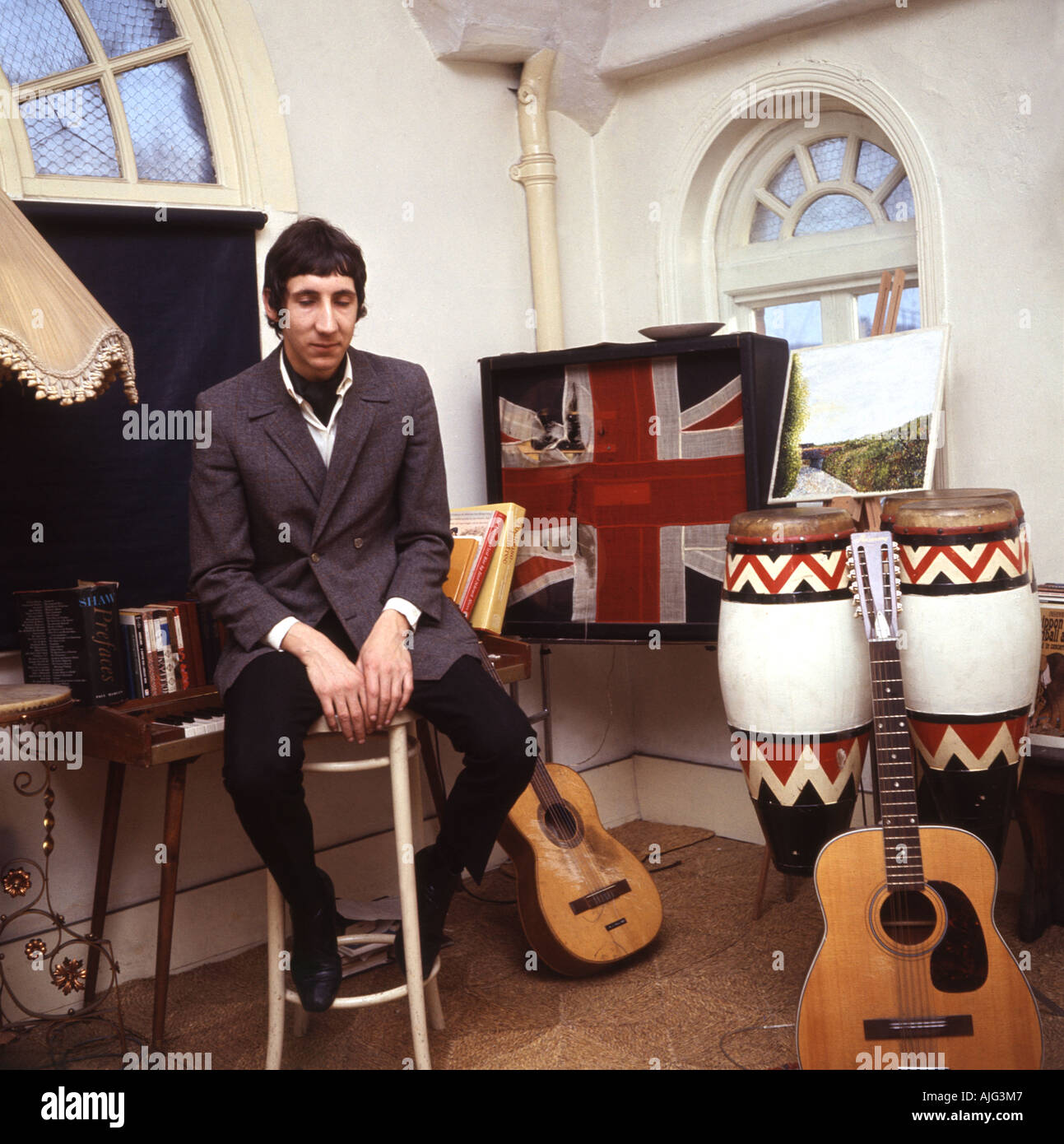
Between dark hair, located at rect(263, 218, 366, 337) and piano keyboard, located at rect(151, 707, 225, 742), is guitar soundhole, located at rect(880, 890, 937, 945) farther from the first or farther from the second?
dark hair, located at rect(263, 218, 366, 337)

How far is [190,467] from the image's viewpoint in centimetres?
295

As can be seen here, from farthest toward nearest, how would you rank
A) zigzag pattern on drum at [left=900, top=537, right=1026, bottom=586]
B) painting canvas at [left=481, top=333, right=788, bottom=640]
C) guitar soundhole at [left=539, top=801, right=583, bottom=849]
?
painting canvas at [left=481, top=333, right=788, bottom=640] → guitar soundhole at [left=539, top=801, right=583, bottom=849] → zigzag pattern on drum at [left=900, top=537, right=1026, bottom=586]

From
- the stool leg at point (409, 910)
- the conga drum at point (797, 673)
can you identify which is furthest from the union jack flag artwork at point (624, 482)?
the stool leg at point (409, 910)

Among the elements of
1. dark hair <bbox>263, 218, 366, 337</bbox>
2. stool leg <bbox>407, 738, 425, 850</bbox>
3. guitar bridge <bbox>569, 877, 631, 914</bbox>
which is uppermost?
dark hair <bbox>263, 218, 366, 337</bbox>

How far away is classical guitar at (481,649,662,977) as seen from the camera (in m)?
2.67

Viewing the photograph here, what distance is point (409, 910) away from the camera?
2.21 m

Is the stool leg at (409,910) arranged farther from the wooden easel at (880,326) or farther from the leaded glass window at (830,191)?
the leaded glass window at (830,191)

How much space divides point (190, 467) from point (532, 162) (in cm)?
147

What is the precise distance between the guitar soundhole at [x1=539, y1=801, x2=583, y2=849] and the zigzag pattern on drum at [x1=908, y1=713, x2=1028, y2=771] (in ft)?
2.84

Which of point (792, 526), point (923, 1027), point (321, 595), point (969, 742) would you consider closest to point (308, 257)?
point (321, 595)

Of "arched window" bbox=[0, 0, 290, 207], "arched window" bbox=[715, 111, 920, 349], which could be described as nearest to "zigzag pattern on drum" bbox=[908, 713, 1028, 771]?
"arched window" bbox=[715, 111, 920, 349]

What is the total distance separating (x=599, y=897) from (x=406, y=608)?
0.89 m

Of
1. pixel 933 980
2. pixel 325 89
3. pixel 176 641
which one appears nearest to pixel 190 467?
pixel 176 641
